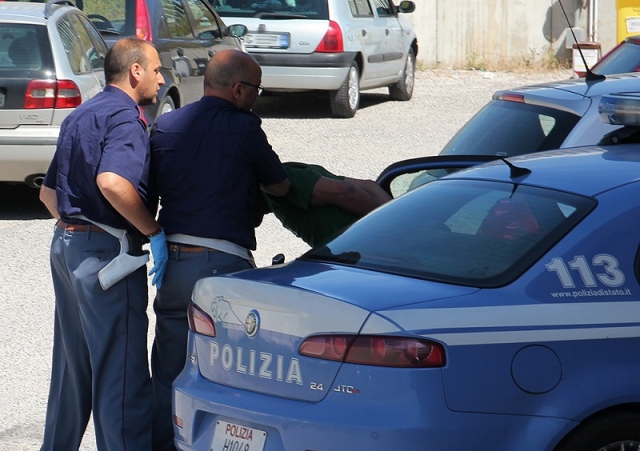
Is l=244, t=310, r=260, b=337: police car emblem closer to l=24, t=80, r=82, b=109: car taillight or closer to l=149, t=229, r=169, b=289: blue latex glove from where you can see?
l=149, t=229, r=169, b=289: blue latex glove

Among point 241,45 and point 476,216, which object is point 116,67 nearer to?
point 476,216

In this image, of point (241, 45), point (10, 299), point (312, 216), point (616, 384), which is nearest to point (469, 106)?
point (241, 45)

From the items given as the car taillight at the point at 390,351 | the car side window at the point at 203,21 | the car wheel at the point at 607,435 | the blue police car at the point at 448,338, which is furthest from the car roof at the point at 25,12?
the car wheel at the point at 607,435

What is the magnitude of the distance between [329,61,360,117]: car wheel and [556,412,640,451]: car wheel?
1105 cm

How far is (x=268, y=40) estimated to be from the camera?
14352 mm

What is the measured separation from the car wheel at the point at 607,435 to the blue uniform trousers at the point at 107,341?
6.10 feet

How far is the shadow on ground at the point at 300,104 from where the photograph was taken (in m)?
15.2

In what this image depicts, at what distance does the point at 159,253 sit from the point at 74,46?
203 inches

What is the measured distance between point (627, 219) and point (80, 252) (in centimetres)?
211

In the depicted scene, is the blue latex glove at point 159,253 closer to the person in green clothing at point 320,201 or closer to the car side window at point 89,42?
the person in green clothing at point 320,201

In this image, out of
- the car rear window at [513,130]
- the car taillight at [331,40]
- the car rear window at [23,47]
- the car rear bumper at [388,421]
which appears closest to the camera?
the car rear bumper at [388,421]

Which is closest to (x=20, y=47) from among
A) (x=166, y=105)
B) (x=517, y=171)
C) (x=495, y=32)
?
(x=166, y=105)

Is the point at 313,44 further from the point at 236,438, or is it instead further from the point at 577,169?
the point at 236,438

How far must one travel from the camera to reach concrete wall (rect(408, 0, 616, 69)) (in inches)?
834
